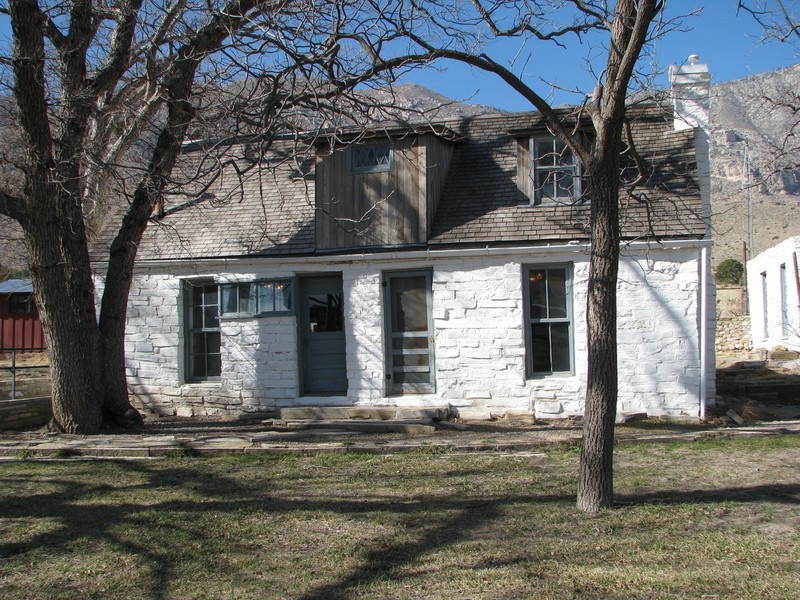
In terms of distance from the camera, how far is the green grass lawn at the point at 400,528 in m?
4.71

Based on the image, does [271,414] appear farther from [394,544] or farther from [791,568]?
[791,568]

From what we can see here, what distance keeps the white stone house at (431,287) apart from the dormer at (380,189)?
0.02 metres

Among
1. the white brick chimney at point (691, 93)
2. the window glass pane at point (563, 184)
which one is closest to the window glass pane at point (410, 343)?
the window glass pane at point (563, 184)

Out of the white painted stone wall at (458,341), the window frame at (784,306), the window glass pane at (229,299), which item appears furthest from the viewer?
the window frame at (784,306)

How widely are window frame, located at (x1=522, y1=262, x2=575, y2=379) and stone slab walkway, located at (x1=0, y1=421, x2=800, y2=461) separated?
1159 mm

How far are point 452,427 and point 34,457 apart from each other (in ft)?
17.4

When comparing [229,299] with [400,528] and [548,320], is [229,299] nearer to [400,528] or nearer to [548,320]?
[548,320]

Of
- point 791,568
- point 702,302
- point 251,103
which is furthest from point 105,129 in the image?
point 791,568

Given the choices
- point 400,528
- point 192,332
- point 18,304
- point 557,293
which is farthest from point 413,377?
point 18,304

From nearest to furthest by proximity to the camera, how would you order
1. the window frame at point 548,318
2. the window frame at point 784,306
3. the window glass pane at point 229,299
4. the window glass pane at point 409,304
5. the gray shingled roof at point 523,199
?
1. the gray shingled roof at point 523,199
2. the window frame at point 548,318
3. the window glass pane at point 409,304
4. the window glass pane at point 229,299
5. the window frame at point 784,306

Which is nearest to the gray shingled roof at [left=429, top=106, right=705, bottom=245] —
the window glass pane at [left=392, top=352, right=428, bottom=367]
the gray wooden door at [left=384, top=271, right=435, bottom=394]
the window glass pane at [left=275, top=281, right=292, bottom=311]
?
the gray wooden door at [left=384, top=271, right=435, bottom=394]

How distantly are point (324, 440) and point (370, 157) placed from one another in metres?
4.75

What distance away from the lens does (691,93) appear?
11953 mm

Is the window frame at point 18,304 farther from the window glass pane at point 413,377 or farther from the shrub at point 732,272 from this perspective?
the shrub at point 732,272
